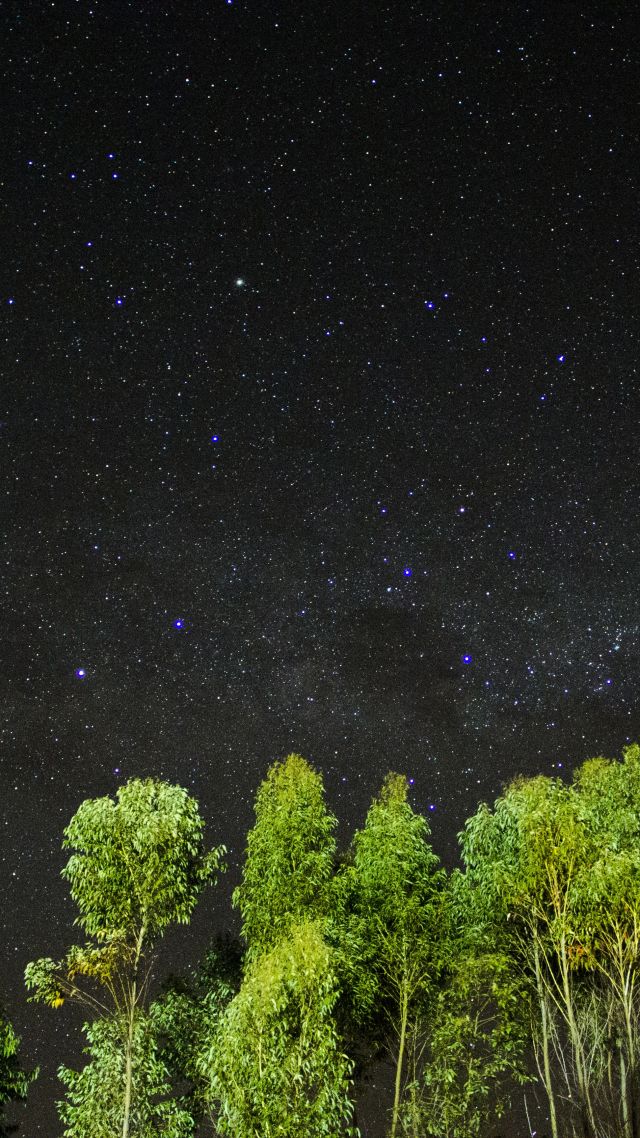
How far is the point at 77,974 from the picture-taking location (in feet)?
59.2

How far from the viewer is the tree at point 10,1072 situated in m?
Answer: 22.5

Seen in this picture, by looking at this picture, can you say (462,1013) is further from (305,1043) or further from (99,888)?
(99,888)

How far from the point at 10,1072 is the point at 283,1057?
11115 mm

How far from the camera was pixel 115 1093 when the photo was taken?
19484 millimetres

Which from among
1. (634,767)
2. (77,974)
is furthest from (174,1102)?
(634,767)

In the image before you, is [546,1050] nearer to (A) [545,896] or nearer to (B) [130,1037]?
(A) [545,896]

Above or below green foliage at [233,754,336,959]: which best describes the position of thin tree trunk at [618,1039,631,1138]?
below

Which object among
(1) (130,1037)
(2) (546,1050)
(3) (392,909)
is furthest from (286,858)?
(2) (546,1050)

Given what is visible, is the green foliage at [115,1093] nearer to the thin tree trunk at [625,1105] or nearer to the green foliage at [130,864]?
the green foliage at [130,864]

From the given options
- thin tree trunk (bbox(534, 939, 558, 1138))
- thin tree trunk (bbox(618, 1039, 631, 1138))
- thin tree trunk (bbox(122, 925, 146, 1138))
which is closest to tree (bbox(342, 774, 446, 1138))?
thin tree trunk (bbox(534, 939, 558, 1138))

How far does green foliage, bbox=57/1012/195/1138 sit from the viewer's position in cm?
1920

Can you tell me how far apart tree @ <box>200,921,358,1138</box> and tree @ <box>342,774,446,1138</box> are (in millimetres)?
5489

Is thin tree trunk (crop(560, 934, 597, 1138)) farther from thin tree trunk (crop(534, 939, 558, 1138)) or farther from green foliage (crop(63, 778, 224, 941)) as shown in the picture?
green foliage (crop(63, 778, 224, 941))

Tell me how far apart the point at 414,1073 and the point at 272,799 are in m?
8.05
